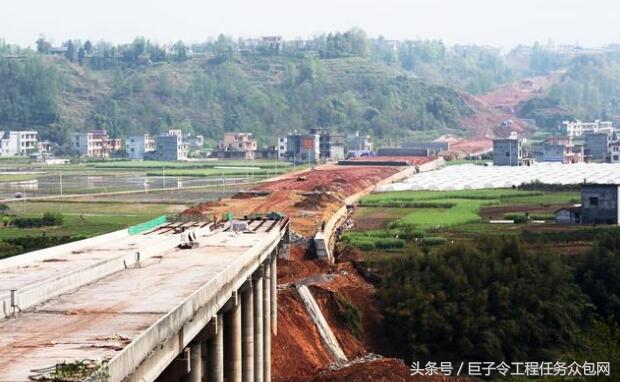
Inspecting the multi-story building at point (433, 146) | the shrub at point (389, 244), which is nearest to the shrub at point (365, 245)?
the shrub at point (389, 244)

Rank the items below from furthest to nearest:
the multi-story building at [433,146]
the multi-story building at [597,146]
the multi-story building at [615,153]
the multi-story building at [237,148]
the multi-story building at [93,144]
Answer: the multi-story building at [93,144] < the multi-story building at [433,146] < the multi-story building at [237,148] < the multi-story building at [597,146] < the multi-story building at [615,153]

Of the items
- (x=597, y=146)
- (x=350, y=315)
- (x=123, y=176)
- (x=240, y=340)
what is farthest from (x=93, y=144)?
(x=240, y=340)

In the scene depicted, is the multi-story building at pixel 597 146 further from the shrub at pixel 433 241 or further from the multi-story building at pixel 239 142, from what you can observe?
the shrub at pixel 433 241

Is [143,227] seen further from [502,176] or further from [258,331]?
[502,176]

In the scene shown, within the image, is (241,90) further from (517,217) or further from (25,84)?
(517,217)

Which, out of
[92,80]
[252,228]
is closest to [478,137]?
[92,80]
